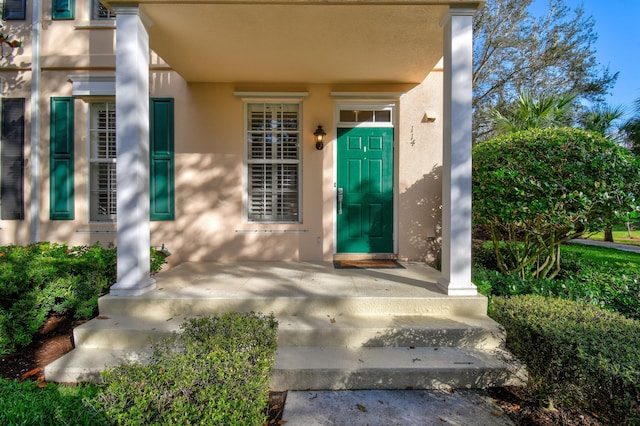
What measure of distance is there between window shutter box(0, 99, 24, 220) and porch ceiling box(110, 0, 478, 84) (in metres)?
2.83

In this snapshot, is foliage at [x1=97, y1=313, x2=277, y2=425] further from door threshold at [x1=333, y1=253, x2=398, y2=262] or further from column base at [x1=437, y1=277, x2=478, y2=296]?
door threshold at [x1=333, y1=253, x2=398, y2=262]

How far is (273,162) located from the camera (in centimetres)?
511

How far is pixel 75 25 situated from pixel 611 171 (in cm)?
755

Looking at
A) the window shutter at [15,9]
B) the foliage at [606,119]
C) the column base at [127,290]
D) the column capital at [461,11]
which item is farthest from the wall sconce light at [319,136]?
the foliage at [606,119]

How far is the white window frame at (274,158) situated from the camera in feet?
16.7

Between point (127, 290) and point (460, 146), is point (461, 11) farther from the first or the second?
point (127, 290)

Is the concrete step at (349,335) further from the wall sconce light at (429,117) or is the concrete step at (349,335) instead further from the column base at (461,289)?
the wall sconce light at (429,117)

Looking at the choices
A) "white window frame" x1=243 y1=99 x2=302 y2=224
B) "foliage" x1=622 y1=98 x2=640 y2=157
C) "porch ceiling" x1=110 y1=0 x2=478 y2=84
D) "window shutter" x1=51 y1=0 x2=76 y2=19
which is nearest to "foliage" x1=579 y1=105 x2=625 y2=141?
"foliage" x1=622 y1=98 x2=640 y2=157

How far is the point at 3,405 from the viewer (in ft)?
4.83

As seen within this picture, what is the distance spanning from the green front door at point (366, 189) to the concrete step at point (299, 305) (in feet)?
6.51

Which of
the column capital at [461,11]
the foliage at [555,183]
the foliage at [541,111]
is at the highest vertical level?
the column capital at [461,11]

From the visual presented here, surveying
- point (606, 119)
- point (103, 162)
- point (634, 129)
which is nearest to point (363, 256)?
point (103, 162)

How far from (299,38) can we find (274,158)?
1.92m

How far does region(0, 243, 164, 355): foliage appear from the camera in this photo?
2.85 metres
